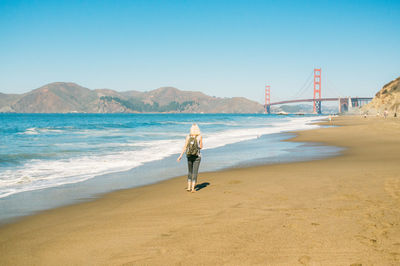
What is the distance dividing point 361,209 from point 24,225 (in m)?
4.65

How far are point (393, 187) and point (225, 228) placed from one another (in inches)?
142

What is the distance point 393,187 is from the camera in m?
5.76

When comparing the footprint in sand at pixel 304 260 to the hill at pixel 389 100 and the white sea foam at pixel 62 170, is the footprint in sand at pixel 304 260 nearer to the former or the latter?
the white sea foam at pixel 62 170

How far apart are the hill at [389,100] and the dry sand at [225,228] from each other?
172ft

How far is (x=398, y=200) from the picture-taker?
490 centimetres

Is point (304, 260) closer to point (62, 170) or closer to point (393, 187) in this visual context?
point (393, 187)

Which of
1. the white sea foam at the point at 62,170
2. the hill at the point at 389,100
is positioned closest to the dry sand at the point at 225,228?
the white sea foam at the point at 62,170

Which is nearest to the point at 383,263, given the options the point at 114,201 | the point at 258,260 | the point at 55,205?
the point at 258,260

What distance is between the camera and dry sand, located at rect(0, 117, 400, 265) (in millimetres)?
3188

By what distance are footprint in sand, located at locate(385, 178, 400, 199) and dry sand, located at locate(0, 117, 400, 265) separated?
16 mm

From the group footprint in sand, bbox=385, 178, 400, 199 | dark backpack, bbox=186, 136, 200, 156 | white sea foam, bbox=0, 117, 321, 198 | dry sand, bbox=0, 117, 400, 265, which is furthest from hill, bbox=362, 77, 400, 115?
dark backpack, bbox=186, 136, 200, 156

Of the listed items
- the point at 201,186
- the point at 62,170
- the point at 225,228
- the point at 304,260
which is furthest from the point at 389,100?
the point at 304,260

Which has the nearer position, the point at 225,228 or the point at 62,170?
the point at 225,228

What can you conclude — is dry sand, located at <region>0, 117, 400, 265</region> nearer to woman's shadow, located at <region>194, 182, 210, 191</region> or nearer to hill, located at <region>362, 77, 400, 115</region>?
woman's shadow, located at <region>194, 182, 210, 191</region>
